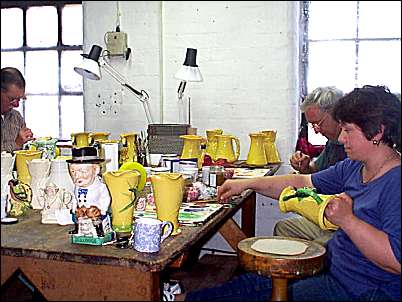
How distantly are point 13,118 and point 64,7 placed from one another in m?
0.34

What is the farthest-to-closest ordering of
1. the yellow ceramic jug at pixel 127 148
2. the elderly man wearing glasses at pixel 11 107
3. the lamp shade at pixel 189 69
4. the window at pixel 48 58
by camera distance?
the lamp shade at pixel 189 69, the yellow ceramic jug at pixel 127 148, the window at pixel 48 58, the elderly man wearing glasses at pixel 11 107

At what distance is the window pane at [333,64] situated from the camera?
1.03m

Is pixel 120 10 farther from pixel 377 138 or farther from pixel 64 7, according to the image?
pixel 377 138

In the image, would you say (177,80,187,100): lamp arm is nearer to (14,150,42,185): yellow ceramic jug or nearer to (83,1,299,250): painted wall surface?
(83,1,299,250): painted wall surface

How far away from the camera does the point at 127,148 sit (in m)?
1.71

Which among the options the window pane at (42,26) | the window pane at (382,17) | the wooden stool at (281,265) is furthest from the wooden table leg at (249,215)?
the window pane at (382,17)

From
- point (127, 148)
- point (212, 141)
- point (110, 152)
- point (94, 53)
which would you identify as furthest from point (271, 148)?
point (94, 53)

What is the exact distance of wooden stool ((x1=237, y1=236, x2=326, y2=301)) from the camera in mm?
1126

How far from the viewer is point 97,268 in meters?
0.95

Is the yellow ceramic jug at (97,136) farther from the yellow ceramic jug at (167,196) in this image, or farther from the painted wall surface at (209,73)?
the yellow ceramic jug at (167,196)

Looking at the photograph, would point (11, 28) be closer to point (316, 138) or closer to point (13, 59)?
point (13, 59)

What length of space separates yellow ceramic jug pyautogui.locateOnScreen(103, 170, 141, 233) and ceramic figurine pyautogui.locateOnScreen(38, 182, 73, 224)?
0.45 ft

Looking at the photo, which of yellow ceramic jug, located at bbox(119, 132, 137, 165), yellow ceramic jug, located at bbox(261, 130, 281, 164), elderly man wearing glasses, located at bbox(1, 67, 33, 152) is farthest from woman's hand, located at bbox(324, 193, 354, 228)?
yellow ceramic jug, located at bbox(261, 130, 281, 164)

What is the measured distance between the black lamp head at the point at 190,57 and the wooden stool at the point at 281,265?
0.90 meters
